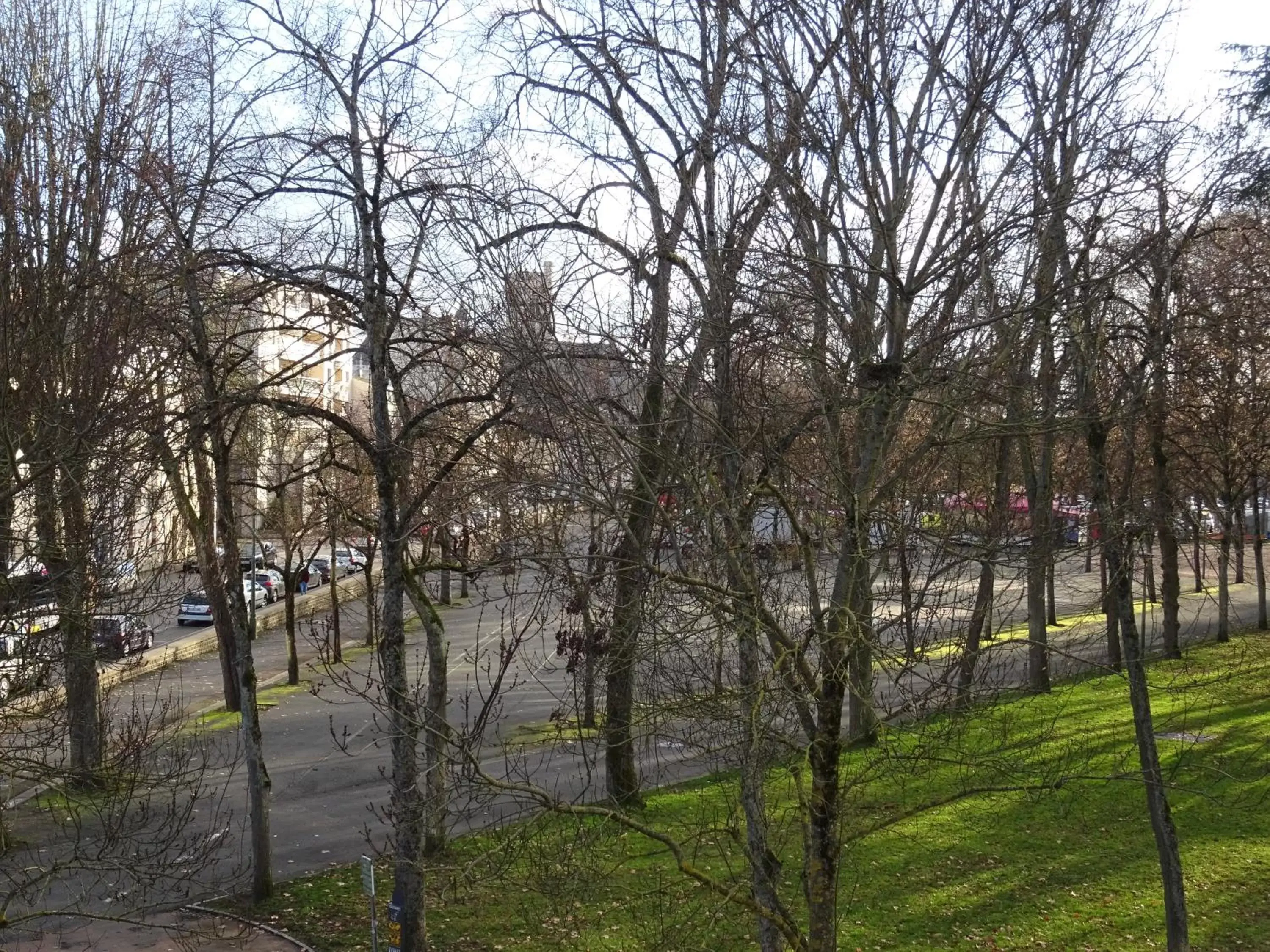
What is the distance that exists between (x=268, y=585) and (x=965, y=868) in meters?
30.8

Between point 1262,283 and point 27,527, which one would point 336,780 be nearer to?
point 27,527

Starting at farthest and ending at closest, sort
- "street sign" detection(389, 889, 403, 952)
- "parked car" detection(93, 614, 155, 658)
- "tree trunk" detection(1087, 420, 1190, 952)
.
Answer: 1. "parked car" detection(93, 614, 155, 658)
2. "street sign" detection(389, 889, 403, 952)
3. "tree trunk" detection(1087, 420, 1190, 952)

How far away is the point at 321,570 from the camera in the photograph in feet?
147

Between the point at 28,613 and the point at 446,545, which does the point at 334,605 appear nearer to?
the point at 446,545

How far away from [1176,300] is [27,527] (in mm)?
11670

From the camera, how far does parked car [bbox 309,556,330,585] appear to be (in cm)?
4381

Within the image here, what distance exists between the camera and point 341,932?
11938 mm

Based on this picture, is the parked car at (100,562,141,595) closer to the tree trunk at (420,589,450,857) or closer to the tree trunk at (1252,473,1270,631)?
the tree trunk at (420,589,450,857)

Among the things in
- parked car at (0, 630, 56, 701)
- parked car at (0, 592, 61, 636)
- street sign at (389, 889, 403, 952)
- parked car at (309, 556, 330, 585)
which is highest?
parked car at (0, 592, 61, 636)

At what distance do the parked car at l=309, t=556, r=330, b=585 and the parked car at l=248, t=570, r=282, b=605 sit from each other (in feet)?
9.48

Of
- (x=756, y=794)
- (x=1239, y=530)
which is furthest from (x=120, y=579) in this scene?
(x=1239, y=530)

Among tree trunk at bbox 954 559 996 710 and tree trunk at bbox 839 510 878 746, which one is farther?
tree trunk at bbox 954 559 996 710

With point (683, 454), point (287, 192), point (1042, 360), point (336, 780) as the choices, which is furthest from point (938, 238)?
point (336, 780)

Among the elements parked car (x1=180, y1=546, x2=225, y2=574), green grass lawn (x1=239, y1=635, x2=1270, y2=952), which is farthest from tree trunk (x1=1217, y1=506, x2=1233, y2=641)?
parked car (x1=180, y1=546, x2=225, y2=574)
